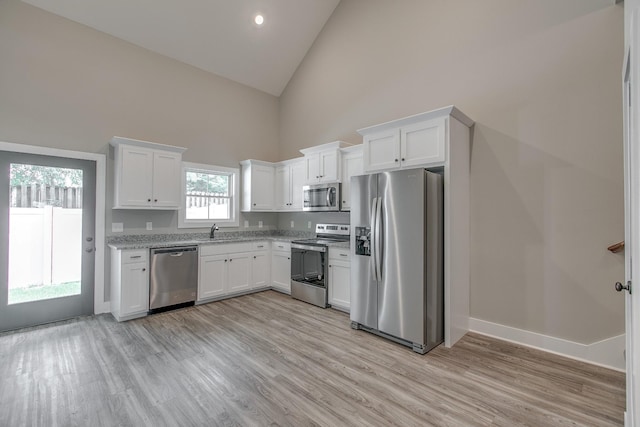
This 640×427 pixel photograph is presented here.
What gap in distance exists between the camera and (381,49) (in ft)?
14.6

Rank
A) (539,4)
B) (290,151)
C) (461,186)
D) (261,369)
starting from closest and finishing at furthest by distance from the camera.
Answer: (261,369) < (539,4) < (461,186) < (290,151)

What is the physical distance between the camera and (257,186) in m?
5.54

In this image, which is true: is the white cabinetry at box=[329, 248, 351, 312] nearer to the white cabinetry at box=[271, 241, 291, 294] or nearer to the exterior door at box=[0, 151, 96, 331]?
the white cabinetry at box=[271, 241, 291, 294]

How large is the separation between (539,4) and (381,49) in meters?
2.00

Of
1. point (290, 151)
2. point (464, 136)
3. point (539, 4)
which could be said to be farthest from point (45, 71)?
point (539, 4)

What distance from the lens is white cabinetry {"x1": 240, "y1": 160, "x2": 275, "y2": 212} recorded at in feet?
18.0

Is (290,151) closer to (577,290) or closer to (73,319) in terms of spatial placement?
(73,319)

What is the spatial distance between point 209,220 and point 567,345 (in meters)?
5.20

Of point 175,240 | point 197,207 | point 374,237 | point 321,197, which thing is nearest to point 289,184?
point 321,197

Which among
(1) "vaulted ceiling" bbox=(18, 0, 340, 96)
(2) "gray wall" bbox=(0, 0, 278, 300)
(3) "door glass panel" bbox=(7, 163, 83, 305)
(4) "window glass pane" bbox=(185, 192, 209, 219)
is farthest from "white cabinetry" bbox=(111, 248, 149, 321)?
(1) "vaulted ceiling" bbox=(18, 0, 340, 96)

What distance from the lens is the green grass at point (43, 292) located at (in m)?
3.47

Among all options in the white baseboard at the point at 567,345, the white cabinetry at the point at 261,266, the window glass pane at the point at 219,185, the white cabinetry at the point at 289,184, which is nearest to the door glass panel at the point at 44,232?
the window glass pane at the point at 219,185

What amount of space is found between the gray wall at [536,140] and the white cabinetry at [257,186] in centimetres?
281

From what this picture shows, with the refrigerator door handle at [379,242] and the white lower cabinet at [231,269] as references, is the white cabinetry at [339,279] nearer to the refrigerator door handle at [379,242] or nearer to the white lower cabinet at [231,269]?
the refrigerator door handle at [379,242]
